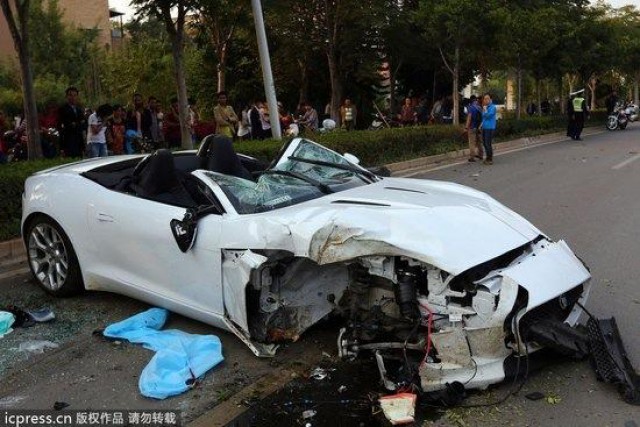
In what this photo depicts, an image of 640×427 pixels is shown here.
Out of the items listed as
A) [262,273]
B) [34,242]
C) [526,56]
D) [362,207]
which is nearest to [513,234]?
[362,207]

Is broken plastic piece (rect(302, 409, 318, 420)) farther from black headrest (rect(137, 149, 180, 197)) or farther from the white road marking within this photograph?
the white road marking

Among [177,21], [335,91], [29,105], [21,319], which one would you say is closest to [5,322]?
[21,319]

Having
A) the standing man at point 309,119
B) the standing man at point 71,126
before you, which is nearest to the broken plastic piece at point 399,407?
the standing man at point 71,126

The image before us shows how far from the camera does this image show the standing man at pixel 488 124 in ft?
49.3

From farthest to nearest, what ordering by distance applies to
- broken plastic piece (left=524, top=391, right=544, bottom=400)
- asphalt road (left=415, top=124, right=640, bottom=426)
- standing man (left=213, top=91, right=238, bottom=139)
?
1. standing man (left=213, top=91, right=238, bottom=139)
2. broken plastic piece (left=524, top=391, right=544, bottom=400)
3. asphalt road (left=415, top=124, right=640, bottom=426)

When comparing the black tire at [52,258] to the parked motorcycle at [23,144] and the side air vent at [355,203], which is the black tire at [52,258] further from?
the parked motorcycle at [23,144]

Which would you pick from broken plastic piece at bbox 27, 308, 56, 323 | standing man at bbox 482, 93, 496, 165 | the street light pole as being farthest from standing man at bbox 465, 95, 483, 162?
broken plastic piece at bbox 27, 308, 56, 323

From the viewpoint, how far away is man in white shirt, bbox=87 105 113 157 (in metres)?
11.2

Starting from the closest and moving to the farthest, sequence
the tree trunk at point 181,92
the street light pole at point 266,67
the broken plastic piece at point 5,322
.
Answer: the broken plastic piece at point 5,322 → the tree trunk at point 181,92 → the street light pole at point 266,67

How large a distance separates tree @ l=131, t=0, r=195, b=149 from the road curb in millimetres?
4380

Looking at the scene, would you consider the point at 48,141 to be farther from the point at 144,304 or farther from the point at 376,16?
the point at 376,16

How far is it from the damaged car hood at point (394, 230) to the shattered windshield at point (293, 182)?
23 cm

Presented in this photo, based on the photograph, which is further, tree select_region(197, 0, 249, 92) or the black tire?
tree select_region(197, 0, 249, 92)

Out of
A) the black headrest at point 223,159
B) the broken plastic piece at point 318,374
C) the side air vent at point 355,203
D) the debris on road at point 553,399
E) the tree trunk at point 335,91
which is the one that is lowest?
the debris on road at point 553,399
